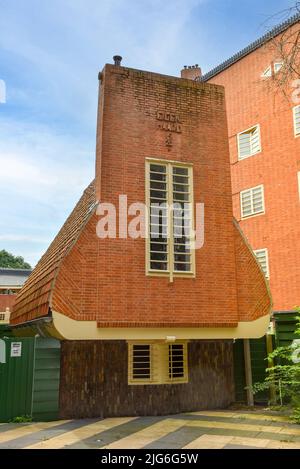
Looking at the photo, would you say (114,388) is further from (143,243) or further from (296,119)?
(296,119)

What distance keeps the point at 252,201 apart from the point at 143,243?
11.6m

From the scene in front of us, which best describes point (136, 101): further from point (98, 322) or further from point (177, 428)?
point (177, 428)

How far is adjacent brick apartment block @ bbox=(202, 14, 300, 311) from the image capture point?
1855cm

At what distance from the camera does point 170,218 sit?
10.7 metres

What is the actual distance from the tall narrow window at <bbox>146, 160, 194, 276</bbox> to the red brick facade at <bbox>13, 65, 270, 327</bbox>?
208 millimetres

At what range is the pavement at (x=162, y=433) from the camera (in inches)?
301

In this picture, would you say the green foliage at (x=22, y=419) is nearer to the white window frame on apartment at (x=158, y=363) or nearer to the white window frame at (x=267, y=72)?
the white window frame on apartment at (x=158, y=363)

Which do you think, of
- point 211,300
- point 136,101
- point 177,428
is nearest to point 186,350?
point 211,300

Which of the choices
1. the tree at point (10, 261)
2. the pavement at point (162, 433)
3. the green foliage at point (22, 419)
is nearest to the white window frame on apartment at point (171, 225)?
the pavement at point (162, 433)

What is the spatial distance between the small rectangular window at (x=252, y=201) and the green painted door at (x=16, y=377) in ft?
43.8

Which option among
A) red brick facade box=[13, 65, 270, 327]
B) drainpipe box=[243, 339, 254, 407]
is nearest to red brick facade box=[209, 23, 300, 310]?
drainpipe box=[243, 339, 254, 407]

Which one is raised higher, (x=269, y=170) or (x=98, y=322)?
(x=269, y=170)
